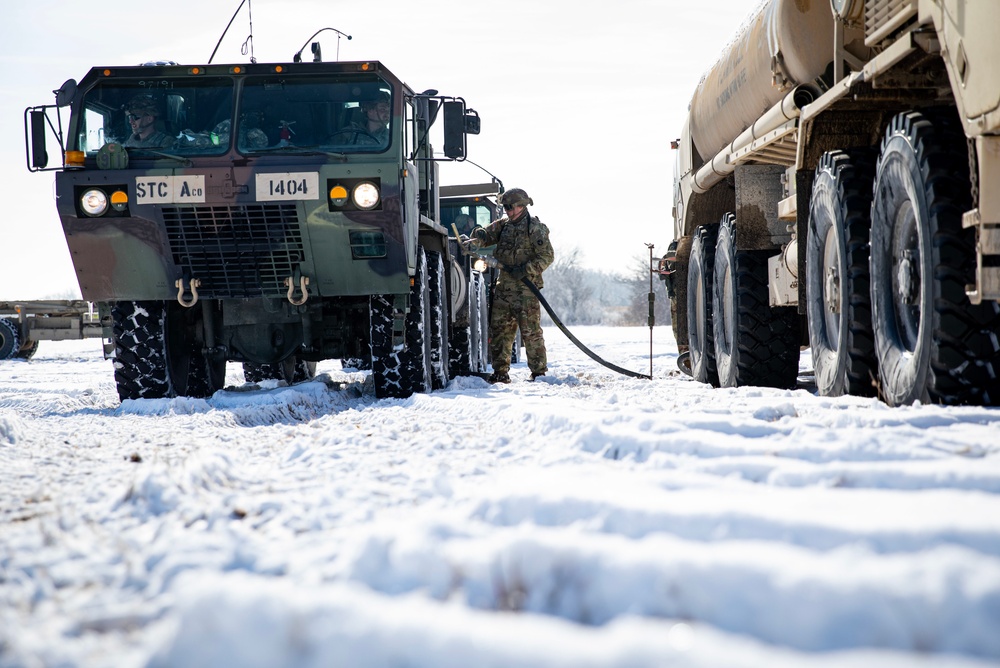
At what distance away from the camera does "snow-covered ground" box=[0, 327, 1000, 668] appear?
163 cm

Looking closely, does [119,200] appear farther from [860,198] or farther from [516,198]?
[860,198]

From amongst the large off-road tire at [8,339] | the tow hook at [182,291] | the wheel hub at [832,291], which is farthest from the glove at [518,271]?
the large off-road tire at [8,339]

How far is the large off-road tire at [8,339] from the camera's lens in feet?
58.2

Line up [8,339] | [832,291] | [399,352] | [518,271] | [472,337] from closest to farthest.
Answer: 1. [832,291]
2. [399,352]
3. [518,271]
4. [472,337]
5. [8,339]

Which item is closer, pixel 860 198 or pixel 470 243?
pixel 860 198

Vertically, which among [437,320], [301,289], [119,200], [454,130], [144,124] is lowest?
[437,320]

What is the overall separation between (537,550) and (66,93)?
20.1ft

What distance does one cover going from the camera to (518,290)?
33.4 ft

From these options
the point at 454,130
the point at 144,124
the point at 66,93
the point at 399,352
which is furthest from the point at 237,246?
the point at 454,130

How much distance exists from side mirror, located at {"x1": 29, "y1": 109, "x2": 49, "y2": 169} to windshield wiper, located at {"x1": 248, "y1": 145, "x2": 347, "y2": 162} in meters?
1.47

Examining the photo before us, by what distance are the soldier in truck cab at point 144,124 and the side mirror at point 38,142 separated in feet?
1.82

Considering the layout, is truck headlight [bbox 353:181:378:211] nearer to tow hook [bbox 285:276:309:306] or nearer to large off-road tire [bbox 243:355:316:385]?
tow hook [bbox 285:276:309:306]

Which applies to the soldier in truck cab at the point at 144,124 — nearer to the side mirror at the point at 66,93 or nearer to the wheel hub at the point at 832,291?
the side mirror at the point at 66,93

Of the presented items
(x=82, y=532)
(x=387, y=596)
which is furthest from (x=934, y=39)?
(x=82, y=532)
